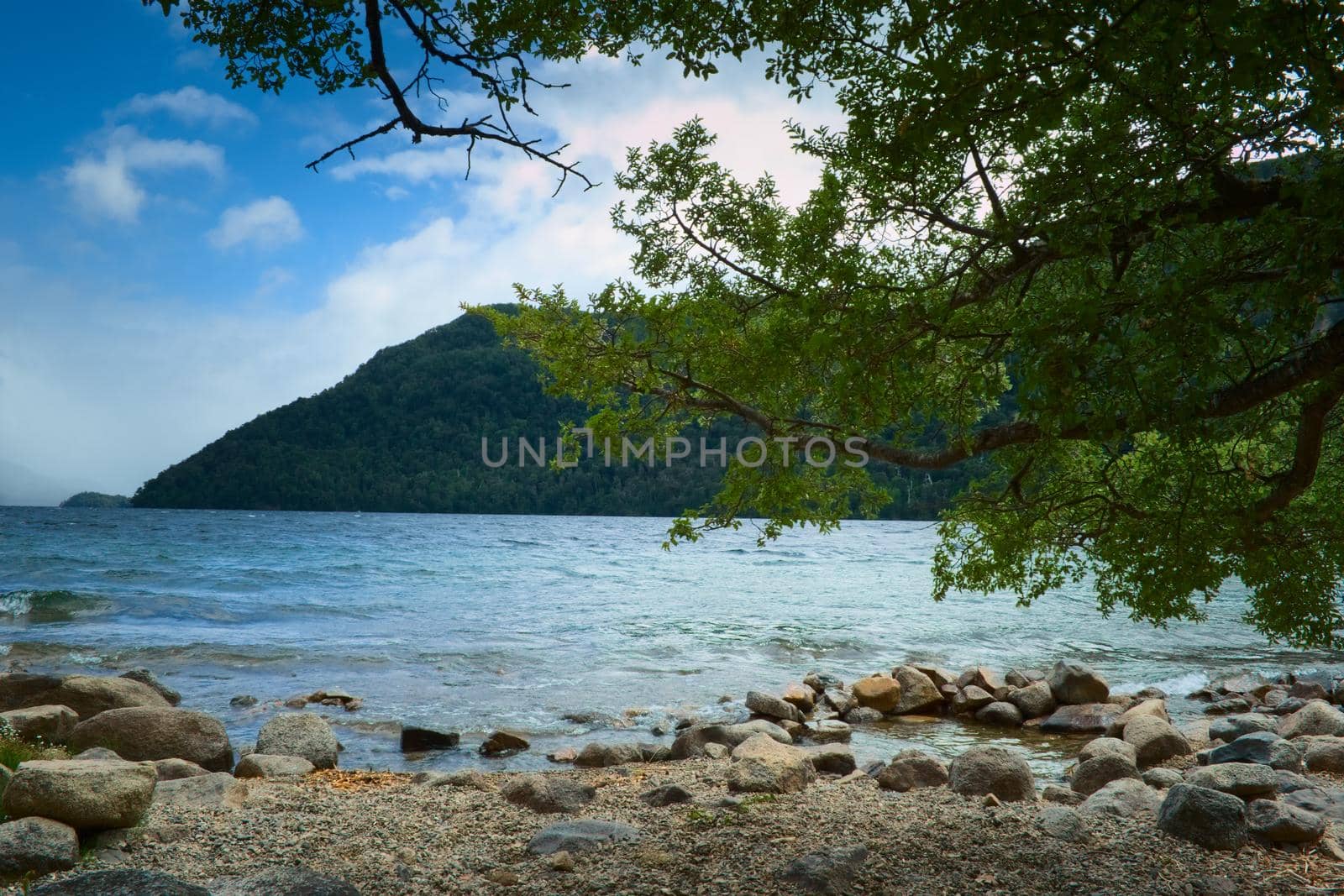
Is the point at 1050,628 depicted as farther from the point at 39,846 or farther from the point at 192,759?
the point at 39,846

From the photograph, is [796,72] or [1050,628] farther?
[1050,628]

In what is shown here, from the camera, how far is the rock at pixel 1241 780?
698 centimetres

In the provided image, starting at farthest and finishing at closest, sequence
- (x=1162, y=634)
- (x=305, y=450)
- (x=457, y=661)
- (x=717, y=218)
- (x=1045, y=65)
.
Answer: (x=305, y=450) < (x=1162, y=634) < (x=457, y=661) < (x=717, y=218) < (x=1045, y=65)

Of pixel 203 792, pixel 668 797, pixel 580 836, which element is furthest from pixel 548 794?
pixel 203 792

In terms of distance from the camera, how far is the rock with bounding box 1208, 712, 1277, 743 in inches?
419

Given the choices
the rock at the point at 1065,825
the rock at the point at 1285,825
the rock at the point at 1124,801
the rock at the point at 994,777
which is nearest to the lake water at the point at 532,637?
the rock at the point at 994,777

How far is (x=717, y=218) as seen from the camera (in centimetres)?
891

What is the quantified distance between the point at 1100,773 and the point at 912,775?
6.00 feet

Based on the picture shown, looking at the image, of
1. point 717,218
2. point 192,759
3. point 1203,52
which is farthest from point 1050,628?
point 1203,52

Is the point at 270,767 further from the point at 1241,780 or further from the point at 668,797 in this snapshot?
the point at 1241,780

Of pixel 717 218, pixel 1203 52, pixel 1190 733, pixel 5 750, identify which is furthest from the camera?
pixel 1190 733

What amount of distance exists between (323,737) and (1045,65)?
9.68 meters

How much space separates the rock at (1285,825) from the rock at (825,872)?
9.51 ft

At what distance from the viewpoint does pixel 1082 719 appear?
40.8 feet
